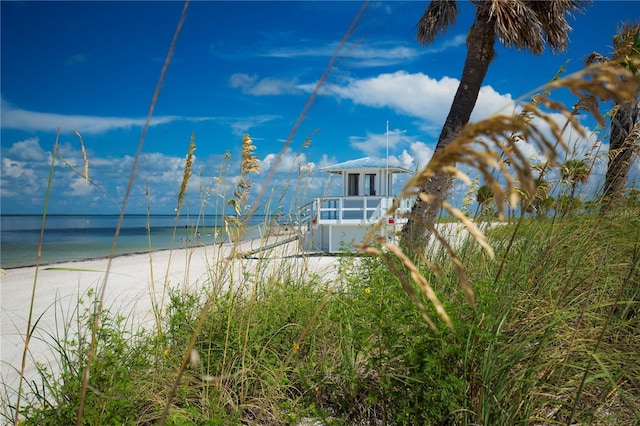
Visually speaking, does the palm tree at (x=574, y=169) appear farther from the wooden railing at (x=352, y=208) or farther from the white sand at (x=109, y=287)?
the wooden railing at (x=352, y=208)

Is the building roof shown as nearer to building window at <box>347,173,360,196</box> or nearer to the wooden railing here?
building window at <box>347,173,360,196</box>

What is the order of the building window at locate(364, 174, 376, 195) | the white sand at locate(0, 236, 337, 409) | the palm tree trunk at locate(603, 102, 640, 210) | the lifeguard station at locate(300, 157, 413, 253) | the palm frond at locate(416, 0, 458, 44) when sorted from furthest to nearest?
the building window at locate(364, 174, 376, 195)
the lifeguard station at locate(300, 157, 413, 253)
the palm frond at locate(416, 0, 458, 44)
the white sand at locate(0, 236, 337, 409)
the palm tree trunk at locate(603, 102, 640, 210)

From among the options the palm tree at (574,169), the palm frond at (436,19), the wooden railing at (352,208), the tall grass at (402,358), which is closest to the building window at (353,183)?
the wooden railing at (352,208)

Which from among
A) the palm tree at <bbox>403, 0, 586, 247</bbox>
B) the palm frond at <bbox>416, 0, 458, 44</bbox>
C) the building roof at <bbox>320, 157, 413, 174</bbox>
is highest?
the palm frond at <bbox>416, 0, 458, 44</bbox>

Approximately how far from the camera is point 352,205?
19.3 meters

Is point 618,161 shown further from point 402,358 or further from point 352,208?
point 352,208

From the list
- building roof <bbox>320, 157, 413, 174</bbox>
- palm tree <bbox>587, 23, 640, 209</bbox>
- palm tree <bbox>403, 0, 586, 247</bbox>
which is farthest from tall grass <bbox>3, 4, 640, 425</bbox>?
building roof <bbox>320, 157, 413, 174</bbox>

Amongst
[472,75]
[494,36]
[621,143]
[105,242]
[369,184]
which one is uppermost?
[494,36]

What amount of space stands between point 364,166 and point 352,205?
3.45 meters

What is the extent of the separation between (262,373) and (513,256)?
184 cm

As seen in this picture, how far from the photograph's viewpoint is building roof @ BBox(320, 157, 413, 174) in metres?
22.0

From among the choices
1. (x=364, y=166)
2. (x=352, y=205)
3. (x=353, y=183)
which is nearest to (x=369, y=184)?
(x=353, y=183)

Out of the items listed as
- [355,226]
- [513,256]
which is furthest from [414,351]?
[355,226]

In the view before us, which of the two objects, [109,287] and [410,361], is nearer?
[410,361]
